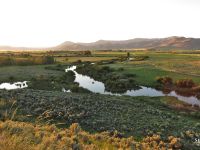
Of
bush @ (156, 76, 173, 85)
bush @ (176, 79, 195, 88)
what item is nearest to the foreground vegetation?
bush @ (176, 79, 195, 88)

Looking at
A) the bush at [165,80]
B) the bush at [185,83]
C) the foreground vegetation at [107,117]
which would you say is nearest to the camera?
the foreground vegetation at [107,117]

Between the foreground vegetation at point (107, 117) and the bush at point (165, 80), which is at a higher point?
the foreground vegetation at point (107, 117)

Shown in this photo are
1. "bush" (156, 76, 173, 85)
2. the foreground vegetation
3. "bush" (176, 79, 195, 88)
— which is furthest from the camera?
"bush" (156, 76, 173, 85)

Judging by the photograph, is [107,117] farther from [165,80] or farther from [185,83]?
[165,80]

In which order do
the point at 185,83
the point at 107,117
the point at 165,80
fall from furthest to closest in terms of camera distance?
the point at 165,80 < the point at 185,83 < the point at 107,117

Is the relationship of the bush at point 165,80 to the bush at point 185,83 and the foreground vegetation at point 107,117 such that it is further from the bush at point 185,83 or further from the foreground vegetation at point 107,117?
the foreground vegetation at point 107,117

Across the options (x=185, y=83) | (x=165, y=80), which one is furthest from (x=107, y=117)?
(x=165, y=80)

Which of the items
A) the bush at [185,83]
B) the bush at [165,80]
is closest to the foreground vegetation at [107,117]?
the bush at [185,83]

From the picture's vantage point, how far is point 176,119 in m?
29.6

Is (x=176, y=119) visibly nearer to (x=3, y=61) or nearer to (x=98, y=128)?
(x=98, y=128)

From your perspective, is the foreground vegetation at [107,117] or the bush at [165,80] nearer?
the foreground vegetation at [107,117]

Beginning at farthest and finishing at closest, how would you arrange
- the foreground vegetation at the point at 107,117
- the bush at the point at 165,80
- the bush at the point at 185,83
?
the bush at the point at 165,80
the bush at the point at 185,83
the foreground vegetation at the point at 107,117

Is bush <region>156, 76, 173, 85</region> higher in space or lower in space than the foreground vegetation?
lower

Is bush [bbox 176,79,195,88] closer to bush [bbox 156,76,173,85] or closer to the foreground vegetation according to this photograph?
bush [bbox 156,76,173,85]
